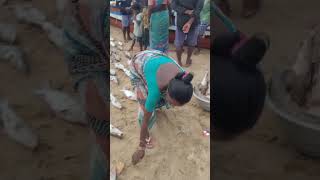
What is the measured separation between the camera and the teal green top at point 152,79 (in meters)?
2.59

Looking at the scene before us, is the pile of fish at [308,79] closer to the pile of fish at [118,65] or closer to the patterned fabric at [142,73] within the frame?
the patterned fabric at [142,73]

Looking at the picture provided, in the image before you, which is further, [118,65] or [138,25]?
[118,65]

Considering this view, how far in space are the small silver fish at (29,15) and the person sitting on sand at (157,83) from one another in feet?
9.76

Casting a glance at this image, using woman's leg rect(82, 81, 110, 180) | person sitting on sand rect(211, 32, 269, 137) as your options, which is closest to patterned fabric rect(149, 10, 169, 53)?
woman's leg rect(82, 81, 110, 180)

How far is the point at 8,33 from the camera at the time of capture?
5121mm

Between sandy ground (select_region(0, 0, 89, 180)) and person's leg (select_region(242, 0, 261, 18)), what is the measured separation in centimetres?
239

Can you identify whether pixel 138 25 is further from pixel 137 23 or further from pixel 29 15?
pixel 29 15

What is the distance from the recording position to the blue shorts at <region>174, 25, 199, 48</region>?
15.3 ft

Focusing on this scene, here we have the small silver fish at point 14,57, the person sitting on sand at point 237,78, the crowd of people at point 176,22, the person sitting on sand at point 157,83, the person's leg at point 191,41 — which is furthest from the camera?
the person's leg at point 191,41

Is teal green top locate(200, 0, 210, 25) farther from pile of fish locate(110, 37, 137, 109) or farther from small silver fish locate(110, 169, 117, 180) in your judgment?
small silver fish locate(110, 169, 117, 180)

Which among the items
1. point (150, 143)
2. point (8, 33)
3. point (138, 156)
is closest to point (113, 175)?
point (138, 156)

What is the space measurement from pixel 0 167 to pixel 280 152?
6.25 feet

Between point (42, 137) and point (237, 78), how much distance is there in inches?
90.8

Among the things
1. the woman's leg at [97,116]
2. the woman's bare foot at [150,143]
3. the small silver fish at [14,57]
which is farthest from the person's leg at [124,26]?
the woman's leg at [97,116]
